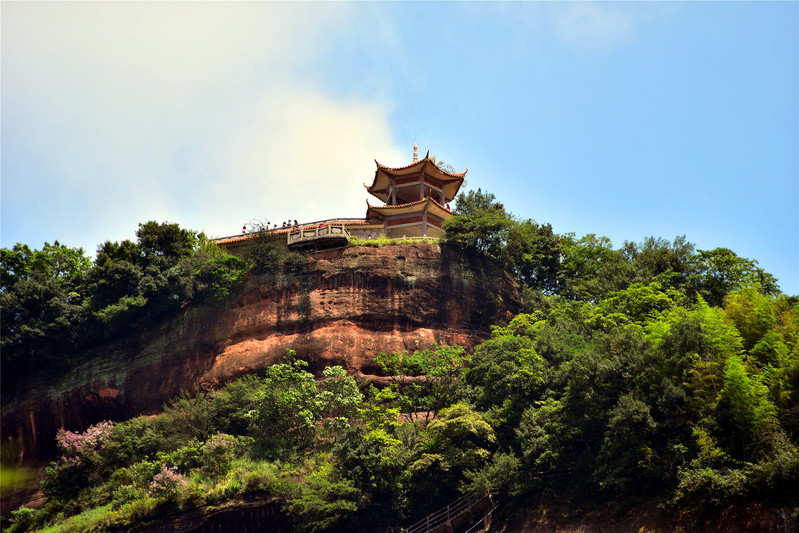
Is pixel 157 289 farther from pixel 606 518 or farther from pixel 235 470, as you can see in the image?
pixel 606 518

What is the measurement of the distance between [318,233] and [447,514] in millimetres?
16029

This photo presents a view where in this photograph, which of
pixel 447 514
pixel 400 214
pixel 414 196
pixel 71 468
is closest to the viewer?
pixel 447 514

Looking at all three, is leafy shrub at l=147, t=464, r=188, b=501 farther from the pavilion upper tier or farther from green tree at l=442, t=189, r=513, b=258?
the pavilion upper tier

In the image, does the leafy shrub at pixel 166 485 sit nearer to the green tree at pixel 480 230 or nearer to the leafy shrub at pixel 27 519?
the leafy shrub at pixel 27 519

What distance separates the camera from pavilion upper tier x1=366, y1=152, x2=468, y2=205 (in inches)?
1543

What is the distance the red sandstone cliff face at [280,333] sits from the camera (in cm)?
3178

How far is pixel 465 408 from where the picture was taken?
24734 mm

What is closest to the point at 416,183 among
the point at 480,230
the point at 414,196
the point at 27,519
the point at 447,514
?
the point at 414,196

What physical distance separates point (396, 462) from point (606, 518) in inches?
270

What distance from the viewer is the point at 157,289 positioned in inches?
1303

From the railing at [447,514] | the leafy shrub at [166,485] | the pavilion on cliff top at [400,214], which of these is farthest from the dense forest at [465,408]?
the pavilion on cliff top at [400,214]

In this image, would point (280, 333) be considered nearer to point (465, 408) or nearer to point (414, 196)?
point (465, 408)

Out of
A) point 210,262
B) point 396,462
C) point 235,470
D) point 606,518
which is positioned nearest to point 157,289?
point 210,262

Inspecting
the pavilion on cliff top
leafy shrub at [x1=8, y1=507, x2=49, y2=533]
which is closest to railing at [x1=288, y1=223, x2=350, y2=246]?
the pavilion on cliff top
